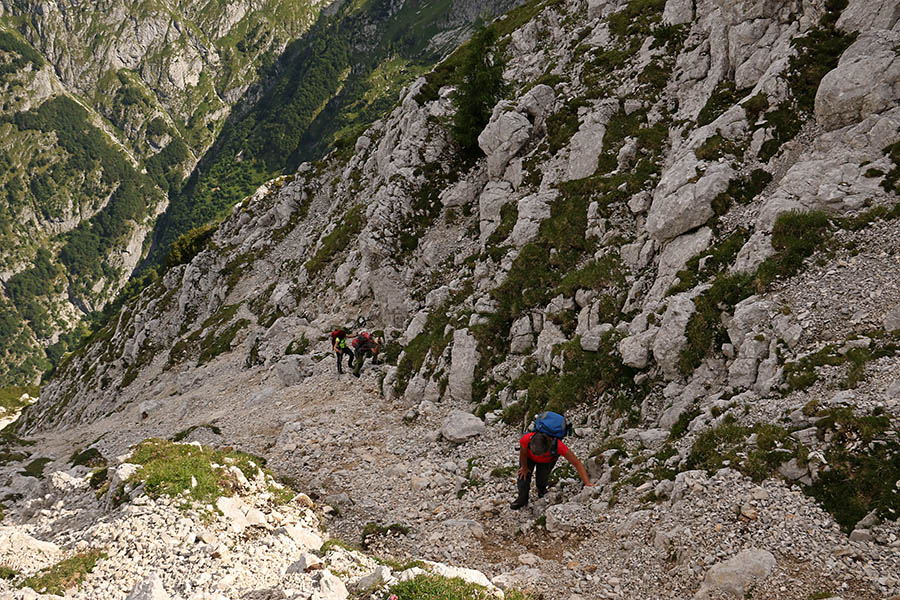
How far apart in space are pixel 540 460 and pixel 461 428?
635 centimetres

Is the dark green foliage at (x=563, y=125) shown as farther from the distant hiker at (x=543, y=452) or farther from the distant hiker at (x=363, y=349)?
the distant hiker at (x=543, y=452)

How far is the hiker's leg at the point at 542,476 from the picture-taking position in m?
14.7

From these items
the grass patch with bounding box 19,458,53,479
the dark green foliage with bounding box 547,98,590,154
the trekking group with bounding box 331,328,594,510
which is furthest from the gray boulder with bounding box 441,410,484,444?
the grass patch with bounding box 19,458,53,479

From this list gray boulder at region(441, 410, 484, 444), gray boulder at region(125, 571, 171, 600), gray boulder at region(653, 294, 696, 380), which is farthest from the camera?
gray boulder at region(441, 410, 484, 444)

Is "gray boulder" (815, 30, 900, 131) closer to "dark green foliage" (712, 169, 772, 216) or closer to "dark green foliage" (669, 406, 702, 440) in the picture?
"dark green foliage" (712, 169, 772, 216)

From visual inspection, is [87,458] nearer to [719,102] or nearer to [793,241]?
[793,241]

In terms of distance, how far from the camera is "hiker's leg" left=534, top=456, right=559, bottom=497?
14671 mm

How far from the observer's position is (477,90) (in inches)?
1542

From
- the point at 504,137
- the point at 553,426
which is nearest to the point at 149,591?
the point at 553,426

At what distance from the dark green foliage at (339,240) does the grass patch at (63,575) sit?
3808cm

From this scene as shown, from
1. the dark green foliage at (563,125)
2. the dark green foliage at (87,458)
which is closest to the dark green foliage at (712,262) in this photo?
the dark green foliage at (563,125)

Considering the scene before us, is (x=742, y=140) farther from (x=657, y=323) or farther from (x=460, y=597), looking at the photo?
(x=460, y=597)

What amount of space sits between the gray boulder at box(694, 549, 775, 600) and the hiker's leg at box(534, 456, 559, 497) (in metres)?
5.45

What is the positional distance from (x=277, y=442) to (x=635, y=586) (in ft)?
58.5
